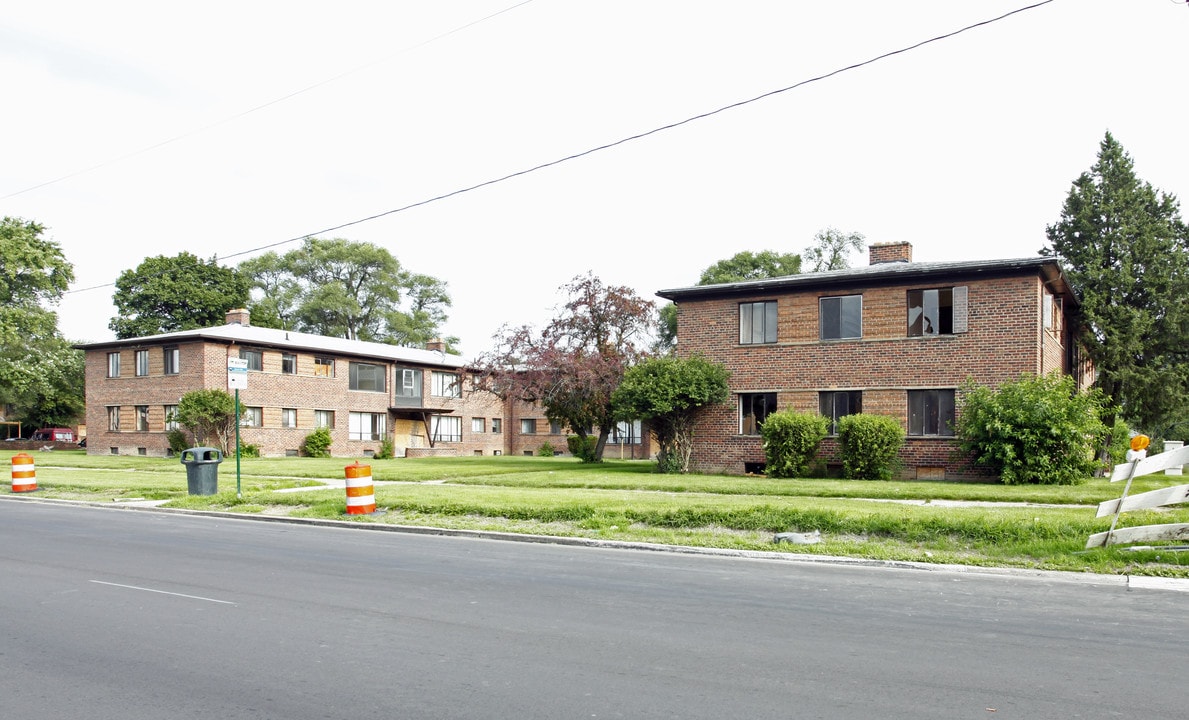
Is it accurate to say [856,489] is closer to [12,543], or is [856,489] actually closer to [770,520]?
[770,520]

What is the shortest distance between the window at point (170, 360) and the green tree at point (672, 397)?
26565 millimetres

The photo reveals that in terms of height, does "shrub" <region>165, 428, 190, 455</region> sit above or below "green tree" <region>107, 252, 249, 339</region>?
below

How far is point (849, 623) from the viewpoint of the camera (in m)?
8.16

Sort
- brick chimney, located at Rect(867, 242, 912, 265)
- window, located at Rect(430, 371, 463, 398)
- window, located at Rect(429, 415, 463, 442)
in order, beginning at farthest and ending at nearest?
window, located at Rect(429, 415, 463, 442) → window, located at Rect(430, 371, 463, 398) → brick chimney, located at Rect(867, 242, 912, 265)

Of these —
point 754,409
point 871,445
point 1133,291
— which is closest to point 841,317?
point 754,409

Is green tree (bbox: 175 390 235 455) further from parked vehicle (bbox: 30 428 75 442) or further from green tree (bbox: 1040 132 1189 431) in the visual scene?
green tree (bbox: 1040 132 1189 431)

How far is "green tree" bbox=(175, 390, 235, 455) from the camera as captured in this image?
43.4 m

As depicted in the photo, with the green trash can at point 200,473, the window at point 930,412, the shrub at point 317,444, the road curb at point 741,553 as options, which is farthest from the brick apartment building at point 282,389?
the road curb at point 741,553

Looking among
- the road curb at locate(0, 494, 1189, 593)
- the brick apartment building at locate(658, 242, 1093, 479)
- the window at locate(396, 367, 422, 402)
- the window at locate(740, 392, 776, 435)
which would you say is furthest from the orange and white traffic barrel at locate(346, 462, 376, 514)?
the window at locate(396, 367, 422, 402)

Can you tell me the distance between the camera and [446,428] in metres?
60.4

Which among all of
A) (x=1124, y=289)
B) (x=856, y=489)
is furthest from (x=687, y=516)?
(x=1124, y=289)

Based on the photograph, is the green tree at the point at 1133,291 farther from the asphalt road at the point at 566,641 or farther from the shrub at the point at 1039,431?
the asphalt road at the point at 566,641

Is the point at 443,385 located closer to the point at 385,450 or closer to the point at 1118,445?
the point at 385,450

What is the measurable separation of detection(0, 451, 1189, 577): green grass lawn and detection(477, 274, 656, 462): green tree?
31.2 feet
